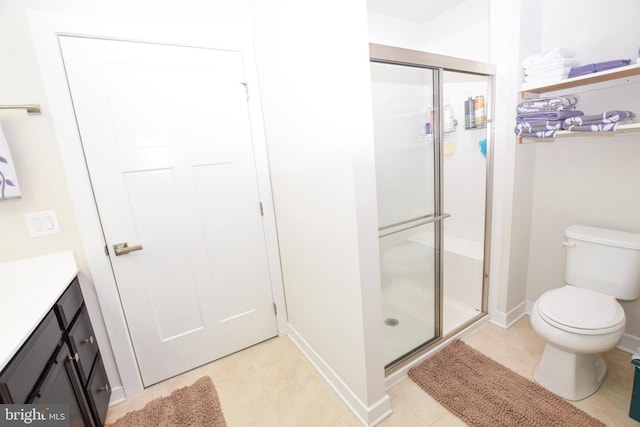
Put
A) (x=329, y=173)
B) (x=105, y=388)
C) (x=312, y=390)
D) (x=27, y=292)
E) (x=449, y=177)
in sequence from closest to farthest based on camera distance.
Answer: (x=27, y=292) → (x=329, y=173) → (x=105, y=388) → (x=312, y=390) → (x=449, y=177)

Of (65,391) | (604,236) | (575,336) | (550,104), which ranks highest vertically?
(550,104)

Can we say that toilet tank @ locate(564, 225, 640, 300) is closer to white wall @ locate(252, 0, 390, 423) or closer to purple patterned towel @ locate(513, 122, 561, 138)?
purple patterned towel @ locate(513, 122, 561, 138)

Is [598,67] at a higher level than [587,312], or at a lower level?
higher

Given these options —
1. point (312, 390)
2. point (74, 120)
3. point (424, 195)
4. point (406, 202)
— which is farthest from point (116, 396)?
point (424, 195)

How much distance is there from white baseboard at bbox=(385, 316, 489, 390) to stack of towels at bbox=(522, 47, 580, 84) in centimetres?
165

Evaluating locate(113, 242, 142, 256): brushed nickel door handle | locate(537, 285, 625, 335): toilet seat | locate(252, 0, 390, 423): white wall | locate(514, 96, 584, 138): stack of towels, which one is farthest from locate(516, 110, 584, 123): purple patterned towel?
locate(113, 242, 142, 256): brushed nickel door handle

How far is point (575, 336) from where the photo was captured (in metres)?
1.36

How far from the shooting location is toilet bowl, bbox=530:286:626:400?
135cm

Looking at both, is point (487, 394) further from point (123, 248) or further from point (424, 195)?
point (123, 248)

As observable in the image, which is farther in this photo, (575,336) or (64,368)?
(575,336)

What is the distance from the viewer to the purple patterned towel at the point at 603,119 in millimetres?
1397

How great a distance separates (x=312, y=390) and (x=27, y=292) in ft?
4.87

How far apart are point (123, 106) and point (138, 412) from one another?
5.63ft

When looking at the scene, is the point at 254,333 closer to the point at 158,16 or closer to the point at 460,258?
the point at 460,258
